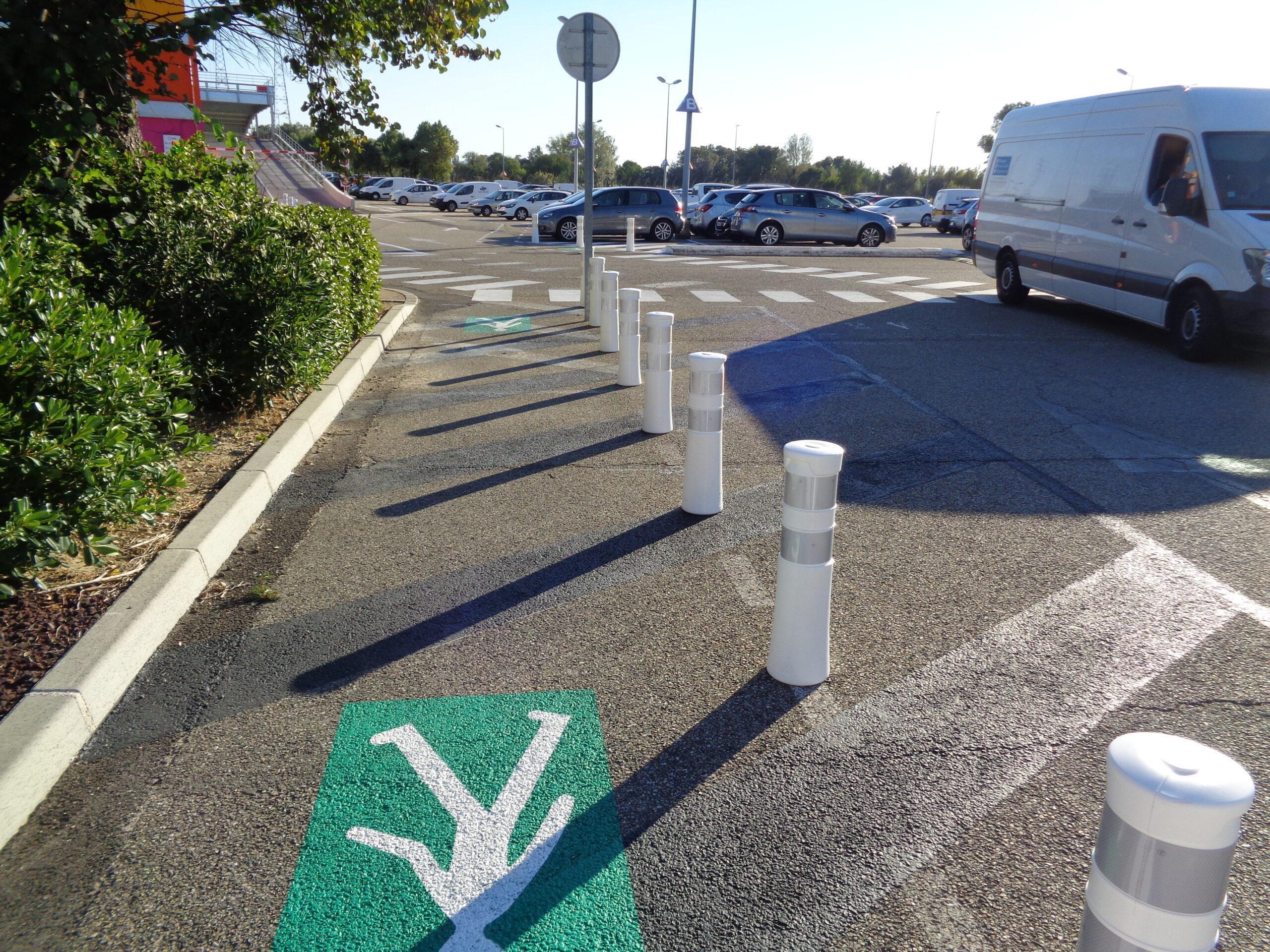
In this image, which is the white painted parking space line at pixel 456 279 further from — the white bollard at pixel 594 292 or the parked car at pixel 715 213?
the parked car at pixel 715 213

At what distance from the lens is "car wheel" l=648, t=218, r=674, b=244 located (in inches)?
1133

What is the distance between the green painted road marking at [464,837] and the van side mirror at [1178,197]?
31.2 feet

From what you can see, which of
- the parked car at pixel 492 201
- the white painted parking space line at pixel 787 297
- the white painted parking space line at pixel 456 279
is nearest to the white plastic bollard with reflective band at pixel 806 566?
the white painted parking space line at pixel 787 297

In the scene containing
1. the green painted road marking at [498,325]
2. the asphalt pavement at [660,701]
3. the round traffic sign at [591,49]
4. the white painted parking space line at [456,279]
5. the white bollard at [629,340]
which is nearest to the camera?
the asphalt pavement at [660,701]

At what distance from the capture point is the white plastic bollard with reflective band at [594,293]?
11.5m

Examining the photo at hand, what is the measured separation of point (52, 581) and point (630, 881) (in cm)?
310

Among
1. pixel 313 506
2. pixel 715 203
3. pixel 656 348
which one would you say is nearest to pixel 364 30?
pixel 656 348

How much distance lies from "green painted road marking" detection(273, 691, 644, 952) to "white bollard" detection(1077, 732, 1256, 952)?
1.21 meters

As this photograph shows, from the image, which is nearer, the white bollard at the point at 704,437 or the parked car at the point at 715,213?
the white bollard at the point at 704,437

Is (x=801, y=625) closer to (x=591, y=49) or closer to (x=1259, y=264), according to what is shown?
(x=1259, y=264)

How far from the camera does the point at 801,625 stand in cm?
361

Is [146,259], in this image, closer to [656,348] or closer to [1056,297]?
[656,348]

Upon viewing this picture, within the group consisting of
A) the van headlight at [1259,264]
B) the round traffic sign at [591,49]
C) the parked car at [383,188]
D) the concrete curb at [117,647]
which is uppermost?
the round traffic sign at [591,49]

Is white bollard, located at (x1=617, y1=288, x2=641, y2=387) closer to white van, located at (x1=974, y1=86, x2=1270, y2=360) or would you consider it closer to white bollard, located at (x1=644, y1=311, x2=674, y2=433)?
white bollard, located at (x1=644, y1=311, x2=674, y2=433)
